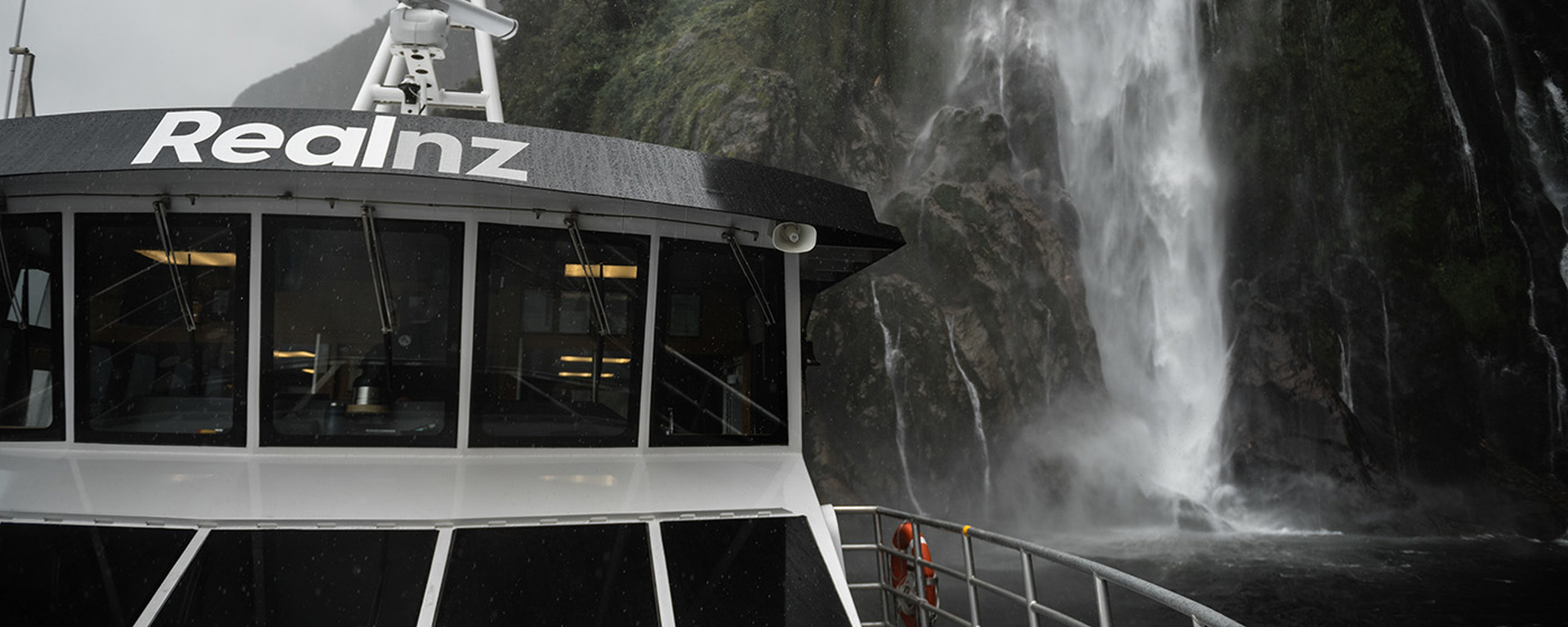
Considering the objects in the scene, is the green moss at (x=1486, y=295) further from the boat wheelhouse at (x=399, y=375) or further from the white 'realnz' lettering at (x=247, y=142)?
the white 'realnz' lettering at (x=247, y=142)

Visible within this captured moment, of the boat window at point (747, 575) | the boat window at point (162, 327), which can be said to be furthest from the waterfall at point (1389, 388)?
the boat window at point (162, 327)

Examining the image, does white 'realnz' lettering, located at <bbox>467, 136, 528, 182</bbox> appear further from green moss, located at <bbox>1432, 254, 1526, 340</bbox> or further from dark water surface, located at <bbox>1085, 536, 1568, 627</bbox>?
green moss, located at <bbox>1432, 254, 1526, 340</bbox>

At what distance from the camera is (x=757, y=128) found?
2620cm

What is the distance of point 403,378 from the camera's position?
213 inches

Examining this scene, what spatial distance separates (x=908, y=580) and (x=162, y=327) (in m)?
4.56

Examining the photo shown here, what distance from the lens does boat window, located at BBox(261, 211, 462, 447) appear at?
5.30 meters

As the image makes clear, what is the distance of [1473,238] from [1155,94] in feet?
28.6

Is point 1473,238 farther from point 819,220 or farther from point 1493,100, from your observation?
point 819,220

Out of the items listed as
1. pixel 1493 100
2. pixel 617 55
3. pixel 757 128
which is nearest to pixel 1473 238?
pixel 1493 100

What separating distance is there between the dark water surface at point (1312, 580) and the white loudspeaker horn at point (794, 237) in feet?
40.2

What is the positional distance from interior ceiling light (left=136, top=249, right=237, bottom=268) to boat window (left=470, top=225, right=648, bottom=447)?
4.30 ft

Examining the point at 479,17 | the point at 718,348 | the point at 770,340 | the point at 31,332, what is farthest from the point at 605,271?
the point at 479,17

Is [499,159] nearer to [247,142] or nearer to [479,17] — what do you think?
[247,142]

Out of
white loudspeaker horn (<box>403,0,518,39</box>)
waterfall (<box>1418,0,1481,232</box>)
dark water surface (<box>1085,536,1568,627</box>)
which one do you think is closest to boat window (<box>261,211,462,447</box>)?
white loudspeaker horn (<box>403,0,518,39</box>)
